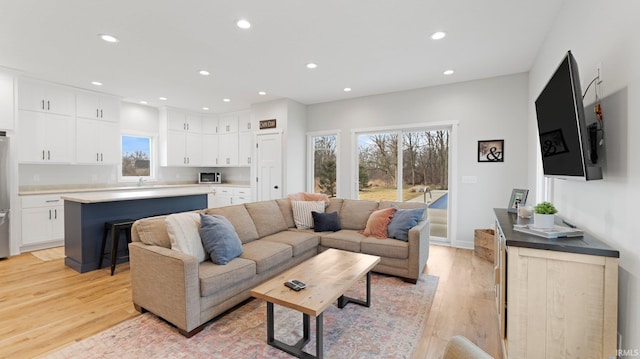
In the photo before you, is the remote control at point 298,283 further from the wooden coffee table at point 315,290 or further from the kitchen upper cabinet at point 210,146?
the kitchen upper cabinet at point 210,146

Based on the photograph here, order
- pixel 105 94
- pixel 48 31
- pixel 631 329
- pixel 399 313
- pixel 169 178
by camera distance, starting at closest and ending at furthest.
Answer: pixel 631 329 < pixel 399 313 < pixel 48 31 < pixel 105 94 < pixel 169 178

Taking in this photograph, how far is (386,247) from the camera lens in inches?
127

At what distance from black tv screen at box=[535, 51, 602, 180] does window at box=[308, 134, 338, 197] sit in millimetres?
3884

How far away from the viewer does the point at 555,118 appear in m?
1.86

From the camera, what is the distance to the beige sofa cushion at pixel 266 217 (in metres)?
3.52

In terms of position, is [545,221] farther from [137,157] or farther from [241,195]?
[137,157]

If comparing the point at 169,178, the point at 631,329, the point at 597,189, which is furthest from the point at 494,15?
the point at 169,178

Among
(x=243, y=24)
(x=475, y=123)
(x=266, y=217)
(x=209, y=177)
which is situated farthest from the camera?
(x=209, y=177)

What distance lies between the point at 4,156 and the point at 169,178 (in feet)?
9.73

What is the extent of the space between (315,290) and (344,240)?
1548 millimetres

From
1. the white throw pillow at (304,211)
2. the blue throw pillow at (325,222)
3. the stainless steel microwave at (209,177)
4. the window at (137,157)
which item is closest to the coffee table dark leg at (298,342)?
the blue throw pillow at (325,222)

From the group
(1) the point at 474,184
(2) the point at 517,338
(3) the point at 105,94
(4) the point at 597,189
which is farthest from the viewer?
(3) the point at 105,94

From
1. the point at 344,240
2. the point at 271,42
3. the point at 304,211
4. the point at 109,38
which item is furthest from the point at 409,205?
the point at 109,38

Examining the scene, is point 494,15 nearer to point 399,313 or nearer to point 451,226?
point 399,313
